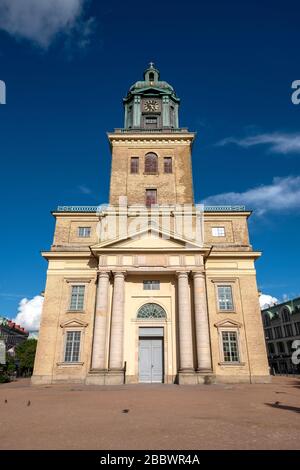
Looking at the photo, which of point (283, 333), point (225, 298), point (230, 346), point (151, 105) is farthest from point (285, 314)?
point (151, 105)

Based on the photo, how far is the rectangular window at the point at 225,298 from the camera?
83.6 ft

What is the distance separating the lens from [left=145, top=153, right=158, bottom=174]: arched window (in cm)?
3166

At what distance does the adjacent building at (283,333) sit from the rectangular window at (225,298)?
43.8 metres

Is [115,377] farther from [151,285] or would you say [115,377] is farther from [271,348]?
[271,348]

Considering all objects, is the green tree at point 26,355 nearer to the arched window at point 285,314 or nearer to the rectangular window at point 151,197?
the rectangular window at point 151,197

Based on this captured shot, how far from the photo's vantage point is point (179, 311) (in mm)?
23000

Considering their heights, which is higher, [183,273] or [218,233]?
[218,233]

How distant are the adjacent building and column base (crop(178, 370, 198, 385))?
47.7 meters

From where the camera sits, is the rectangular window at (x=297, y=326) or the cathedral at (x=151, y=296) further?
the rectangular window at (x=297, y=326)

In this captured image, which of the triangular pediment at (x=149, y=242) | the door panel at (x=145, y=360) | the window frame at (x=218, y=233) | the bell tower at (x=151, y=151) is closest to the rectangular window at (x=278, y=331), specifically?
the window frame at (x=218, y=233)

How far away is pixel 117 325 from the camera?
22375 mm

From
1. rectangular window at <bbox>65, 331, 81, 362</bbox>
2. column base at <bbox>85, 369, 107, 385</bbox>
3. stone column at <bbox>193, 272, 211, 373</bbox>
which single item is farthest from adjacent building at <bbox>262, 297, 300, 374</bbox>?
column base at <bbox>85, 369, 107, 385</bbox>

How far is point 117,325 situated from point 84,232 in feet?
31.6
